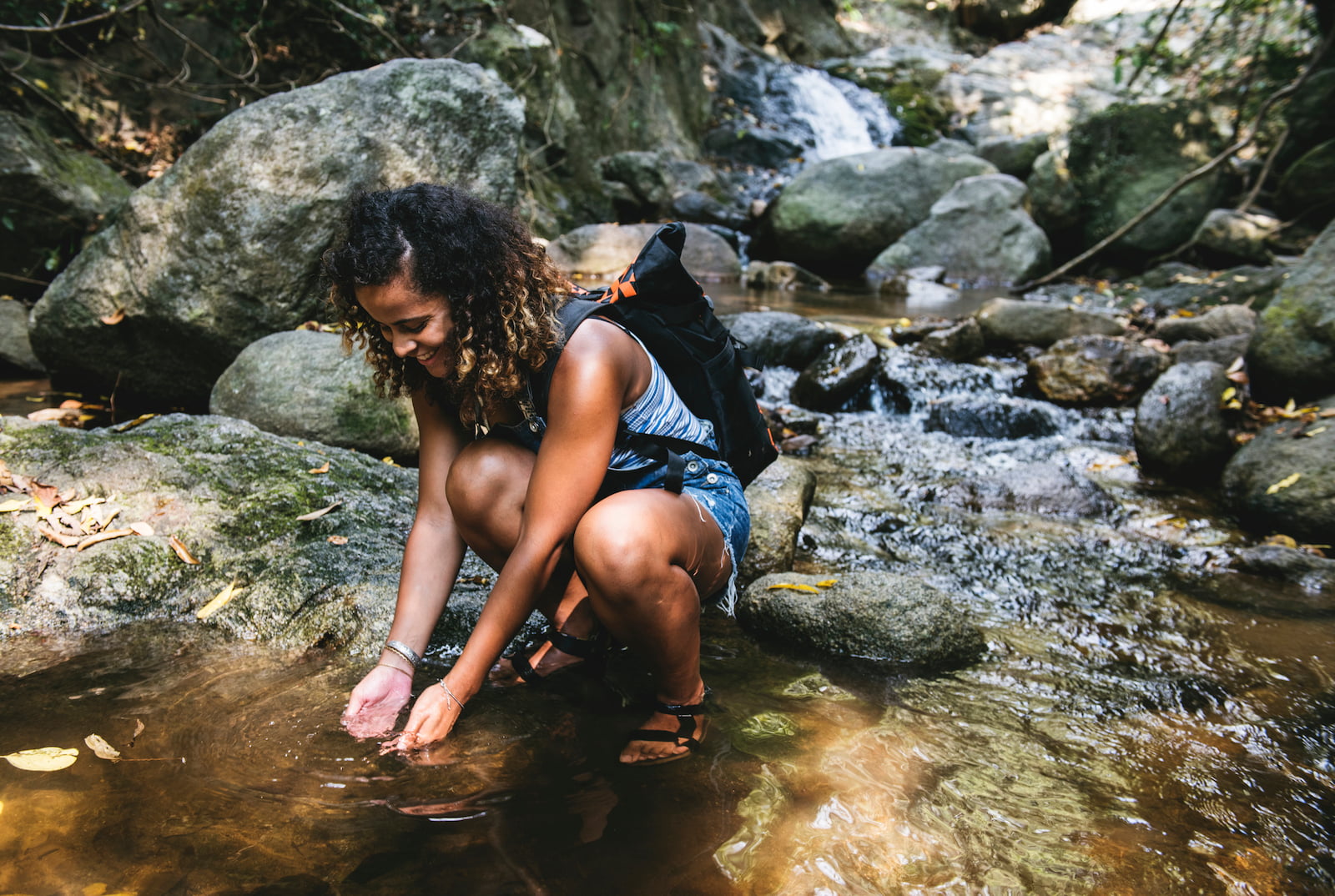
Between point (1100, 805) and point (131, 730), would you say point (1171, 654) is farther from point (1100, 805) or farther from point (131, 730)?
point (131, 730)

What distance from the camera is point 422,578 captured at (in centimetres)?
217

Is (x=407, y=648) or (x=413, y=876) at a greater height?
(x=407, y=648)

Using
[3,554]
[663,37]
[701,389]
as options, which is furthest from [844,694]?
[663,37]

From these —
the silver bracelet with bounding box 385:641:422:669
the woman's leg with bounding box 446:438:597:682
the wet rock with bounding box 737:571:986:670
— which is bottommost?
the wet rock with bounding box 737:571:986:670

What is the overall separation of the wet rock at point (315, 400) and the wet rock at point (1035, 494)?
2992 millimetres

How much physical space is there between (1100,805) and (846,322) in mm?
6647

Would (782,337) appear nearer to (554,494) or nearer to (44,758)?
(554,494)

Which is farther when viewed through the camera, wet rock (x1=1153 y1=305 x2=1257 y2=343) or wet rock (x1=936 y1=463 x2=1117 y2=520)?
wet rock (x1=1153 y1=305 x2=1257 y2=343)

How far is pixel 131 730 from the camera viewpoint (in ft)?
6.43

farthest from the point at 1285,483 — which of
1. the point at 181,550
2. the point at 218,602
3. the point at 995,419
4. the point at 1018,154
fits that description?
the point at 1018,154

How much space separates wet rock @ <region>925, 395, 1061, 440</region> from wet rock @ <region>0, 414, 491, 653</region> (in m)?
4.10

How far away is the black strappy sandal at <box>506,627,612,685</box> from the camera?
229 cm

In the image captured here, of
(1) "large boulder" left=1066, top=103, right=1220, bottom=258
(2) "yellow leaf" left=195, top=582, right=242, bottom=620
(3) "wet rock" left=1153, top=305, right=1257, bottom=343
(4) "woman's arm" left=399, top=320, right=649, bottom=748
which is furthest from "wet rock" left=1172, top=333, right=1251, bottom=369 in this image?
(1) "large boulder" left=1066, top=103, right=1220, bottom=258

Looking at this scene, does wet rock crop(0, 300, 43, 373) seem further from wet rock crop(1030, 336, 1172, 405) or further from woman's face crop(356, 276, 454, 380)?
wet rock crop(1030, 336, 1172, 405)
